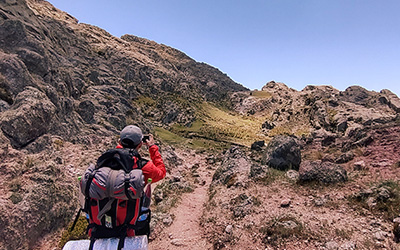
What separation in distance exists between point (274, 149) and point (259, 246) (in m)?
11.7

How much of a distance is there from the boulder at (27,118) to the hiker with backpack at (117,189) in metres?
14.2

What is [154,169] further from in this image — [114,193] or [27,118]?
[27,118]

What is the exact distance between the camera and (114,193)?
145 inches

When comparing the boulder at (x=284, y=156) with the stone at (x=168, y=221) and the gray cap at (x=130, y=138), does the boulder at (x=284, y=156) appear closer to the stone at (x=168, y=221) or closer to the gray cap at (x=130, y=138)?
the stone at (x=168, y=221)

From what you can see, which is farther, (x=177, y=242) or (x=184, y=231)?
(x=184, y=231)

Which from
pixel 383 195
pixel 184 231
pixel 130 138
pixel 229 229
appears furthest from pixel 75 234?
pixel 383 195

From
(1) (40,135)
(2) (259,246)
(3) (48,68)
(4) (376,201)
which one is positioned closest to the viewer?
(2) (259,246)

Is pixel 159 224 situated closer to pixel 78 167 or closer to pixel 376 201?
pixel 78 167

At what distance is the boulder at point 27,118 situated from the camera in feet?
46.1

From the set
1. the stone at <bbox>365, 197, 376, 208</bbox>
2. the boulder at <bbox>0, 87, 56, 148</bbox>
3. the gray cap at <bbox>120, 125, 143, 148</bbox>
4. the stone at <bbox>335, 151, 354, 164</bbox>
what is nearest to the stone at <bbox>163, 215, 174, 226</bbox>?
the gray cap at <bbox>120, 125, 143, 148</bbox>

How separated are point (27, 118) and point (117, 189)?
1621 cm

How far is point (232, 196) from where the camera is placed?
47.4 feet

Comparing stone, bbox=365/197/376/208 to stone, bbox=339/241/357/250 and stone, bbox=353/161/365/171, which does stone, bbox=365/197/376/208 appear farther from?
stone, bbox=353/161/365/171

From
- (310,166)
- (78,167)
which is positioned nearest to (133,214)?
(310,166)
